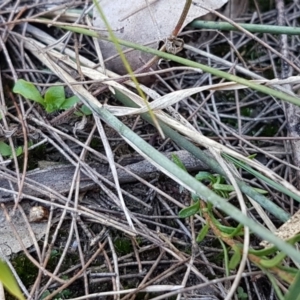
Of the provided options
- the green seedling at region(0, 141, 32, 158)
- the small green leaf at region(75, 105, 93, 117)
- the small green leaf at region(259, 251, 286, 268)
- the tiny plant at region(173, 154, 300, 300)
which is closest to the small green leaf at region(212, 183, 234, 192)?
the tiny plant at region(173, 154, 300, 300)

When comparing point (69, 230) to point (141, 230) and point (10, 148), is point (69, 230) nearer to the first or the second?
point (141, 230)

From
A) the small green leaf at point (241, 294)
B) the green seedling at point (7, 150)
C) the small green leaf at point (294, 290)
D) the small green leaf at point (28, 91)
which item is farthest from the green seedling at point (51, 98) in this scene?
the small green leaf at point (294, 290)

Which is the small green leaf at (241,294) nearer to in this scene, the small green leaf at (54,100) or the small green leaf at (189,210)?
the small green leaf at (189,210)

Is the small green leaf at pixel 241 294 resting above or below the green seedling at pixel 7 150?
below

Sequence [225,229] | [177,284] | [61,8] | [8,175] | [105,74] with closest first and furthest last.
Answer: [225,229]
[177,284]
[8,175]
[105,74]
[61,8]

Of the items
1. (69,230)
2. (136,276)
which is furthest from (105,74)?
(136,276)

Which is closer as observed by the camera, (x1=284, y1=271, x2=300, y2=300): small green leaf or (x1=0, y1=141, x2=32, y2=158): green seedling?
(x1=284, y1=271, x2=300, y2=300): small green leaf

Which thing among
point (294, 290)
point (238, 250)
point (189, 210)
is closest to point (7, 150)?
point (189, 210)

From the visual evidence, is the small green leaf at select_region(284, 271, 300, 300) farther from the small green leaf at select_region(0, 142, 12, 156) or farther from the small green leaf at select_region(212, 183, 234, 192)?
the small green leaf at select_region(0, 142, 12, 156)

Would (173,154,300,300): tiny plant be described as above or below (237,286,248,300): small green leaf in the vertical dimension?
above
